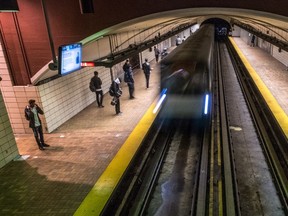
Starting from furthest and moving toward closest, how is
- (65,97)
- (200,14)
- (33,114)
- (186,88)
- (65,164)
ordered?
(200,14) → (65,97) → (33,114) → (186,88) → (65,164)

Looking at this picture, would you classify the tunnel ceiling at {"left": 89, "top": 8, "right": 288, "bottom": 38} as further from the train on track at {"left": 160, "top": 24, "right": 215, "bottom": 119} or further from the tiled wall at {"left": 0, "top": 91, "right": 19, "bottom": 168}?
the tiled wall at {"left": 0, "top": 91, "right": 19, "bottom": 168}

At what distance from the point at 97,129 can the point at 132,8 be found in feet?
15.4

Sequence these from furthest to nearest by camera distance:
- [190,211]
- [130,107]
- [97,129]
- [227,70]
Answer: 1. [227,70]
2. [130,107]
3. [97,129]
4. [190,211]

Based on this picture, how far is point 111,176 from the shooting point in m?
6.91

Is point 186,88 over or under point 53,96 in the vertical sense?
over

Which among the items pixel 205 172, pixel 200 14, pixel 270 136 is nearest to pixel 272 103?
pixel 270 136

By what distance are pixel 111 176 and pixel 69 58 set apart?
129 inches

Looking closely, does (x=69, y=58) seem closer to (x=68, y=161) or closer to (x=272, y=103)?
(x=68, y=161)

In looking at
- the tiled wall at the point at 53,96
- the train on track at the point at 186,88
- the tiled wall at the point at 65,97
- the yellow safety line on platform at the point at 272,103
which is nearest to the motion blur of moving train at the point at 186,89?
the train on track at the point at 186,88

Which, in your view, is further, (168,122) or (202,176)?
(168,122)

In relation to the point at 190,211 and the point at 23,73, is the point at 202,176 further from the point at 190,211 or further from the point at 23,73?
the point at 23,73

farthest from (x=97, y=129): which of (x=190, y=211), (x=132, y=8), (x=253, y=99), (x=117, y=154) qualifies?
(x=253, y=99)

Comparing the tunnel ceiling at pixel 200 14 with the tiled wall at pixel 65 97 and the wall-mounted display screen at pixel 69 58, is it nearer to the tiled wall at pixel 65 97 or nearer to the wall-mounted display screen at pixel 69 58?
the wall-mounted display screen at pixel 69 58

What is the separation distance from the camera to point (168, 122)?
30.5 ft
